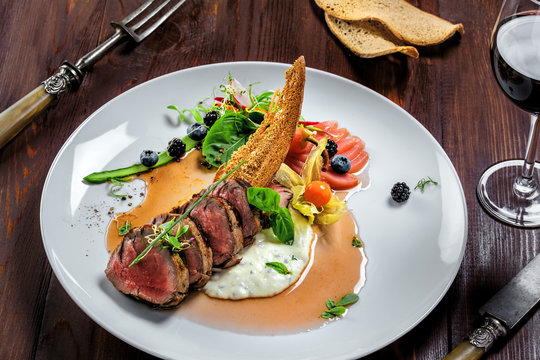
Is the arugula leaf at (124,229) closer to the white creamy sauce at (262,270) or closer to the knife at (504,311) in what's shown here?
the white creamy sauce at (262,270)

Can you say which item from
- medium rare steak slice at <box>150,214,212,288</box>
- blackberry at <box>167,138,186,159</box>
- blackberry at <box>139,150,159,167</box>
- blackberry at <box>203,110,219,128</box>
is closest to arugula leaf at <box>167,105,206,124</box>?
blackberry at <box>203,110,219,128</box>

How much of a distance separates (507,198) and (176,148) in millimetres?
1476

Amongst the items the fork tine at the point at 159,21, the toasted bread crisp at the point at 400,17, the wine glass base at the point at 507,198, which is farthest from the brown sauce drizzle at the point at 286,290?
the toasted bread crisp at the point at 400,17

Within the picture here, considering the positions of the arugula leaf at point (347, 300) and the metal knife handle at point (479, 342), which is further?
the arugula leaf at point (347, 300)

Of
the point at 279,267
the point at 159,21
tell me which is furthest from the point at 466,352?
the point at 159,21

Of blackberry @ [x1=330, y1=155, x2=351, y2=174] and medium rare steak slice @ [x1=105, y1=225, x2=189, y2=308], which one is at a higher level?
medium rare steak slice @ [x1=105, y1=225, x2=189, y2=308]

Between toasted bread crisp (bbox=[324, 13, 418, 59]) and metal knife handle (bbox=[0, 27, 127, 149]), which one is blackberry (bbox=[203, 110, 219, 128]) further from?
toasted bread crisp (bbox=[324, 13, 418, 59])

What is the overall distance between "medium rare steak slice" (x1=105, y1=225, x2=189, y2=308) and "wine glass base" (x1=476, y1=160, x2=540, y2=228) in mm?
1353

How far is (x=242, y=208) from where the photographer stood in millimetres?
2230

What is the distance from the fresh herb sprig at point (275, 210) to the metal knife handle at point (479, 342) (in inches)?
28.7

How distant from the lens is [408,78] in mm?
3053

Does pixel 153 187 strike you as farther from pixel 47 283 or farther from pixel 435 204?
pixel 435 204

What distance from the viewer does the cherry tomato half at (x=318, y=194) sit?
2.40 m

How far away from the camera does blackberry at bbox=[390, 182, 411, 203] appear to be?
2406mm
